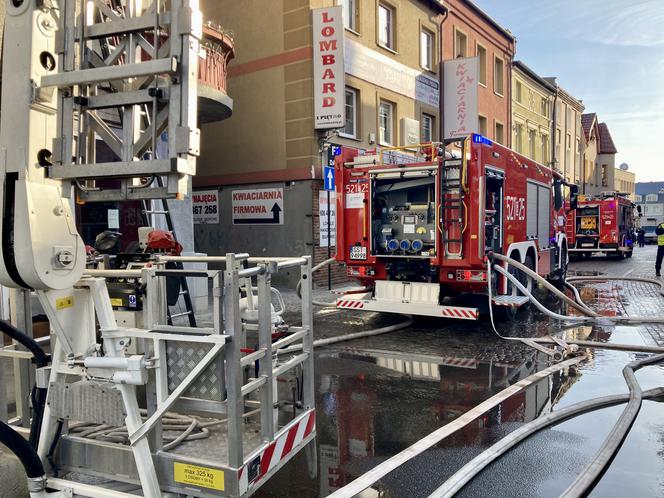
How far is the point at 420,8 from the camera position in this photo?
19.2 m

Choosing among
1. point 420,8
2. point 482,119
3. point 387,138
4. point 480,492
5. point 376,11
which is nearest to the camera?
point 480,492

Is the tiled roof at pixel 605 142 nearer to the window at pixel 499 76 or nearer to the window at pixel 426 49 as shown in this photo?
the window at pixel 499 76

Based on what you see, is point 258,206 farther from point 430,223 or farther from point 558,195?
point 558,195

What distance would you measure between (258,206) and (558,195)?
7.46 metres

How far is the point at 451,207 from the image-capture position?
8594 mm

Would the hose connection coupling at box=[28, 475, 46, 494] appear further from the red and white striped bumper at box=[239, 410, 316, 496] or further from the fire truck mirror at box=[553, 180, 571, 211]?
the fire truck mirror at box=[553, 180, 571, 211]

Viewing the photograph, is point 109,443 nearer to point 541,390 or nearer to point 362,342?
point 541,390

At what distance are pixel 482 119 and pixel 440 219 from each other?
17195 millimetres

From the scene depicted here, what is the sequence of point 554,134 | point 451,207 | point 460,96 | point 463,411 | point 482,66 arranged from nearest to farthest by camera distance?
point 463,411 → point 451,207 → point 460,96 → point 482,66 → point 554,134

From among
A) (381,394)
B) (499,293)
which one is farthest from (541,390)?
(499,293)

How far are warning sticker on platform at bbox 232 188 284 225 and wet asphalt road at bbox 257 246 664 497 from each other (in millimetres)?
6091

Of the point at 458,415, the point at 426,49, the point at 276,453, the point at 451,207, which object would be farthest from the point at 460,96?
the point at 276,453

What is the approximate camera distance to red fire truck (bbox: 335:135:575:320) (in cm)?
849

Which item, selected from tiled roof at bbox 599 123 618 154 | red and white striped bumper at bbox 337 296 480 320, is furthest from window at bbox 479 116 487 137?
tiled roof at bbox 599 123 618 154
